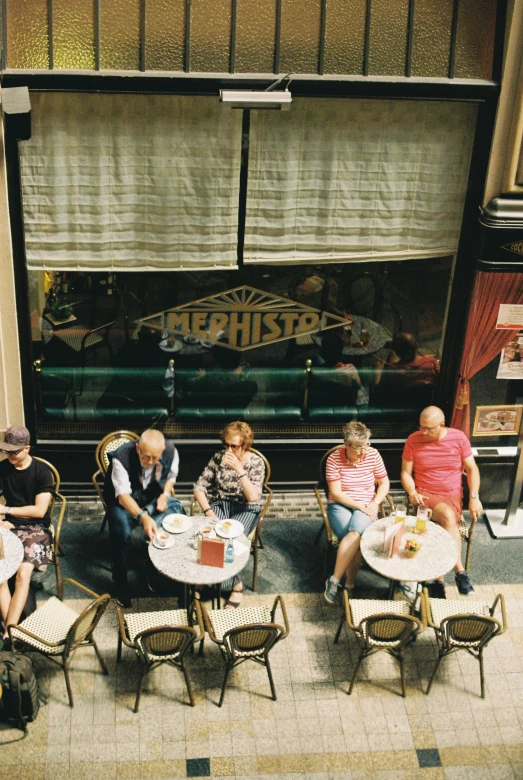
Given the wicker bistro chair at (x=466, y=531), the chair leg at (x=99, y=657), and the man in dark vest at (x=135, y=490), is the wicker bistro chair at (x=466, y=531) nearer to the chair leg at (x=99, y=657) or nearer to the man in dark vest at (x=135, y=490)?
the man in dark vest at (x=135, y=490)

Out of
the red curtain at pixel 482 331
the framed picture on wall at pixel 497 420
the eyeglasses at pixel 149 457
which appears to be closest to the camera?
the eyeglasses at pixel 149 457

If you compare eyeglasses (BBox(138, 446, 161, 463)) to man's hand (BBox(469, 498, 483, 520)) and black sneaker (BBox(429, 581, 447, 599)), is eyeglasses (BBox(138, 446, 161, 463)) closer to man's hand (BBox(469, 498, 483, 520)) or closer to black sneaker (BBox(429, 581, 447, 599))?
black sneaker (BBox(429, 581, 447, 599))

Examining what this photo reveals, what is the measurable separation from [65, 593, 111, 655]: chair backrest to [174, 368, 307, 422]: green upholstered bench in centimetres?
290

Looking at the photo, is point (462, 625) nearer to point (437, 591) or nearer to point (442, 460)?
point (437, 591)

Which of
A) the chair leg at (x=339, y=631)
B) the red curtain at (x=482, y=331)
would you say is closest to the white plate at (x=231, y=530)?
the chair leg at (x=339, y=631)

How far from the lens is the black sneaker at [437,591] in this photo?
28.9 ft

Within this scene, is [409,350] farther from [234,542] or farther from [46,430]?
[46,430]

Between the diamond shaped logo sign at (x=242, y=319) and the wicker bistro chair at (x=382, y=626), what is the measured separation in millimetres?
2973

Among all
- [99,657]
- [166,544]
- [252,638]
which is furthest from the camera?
[166,544]

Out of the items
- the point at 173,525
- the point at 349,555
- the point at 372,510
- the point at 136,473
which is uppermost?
the point at 136,473

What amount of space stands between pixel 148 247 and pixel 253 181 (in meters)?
1.21

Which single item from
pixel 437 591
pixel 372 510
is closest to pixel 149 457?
pixel 372 510

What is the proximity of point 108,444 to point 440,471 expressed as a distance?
3.34 meters

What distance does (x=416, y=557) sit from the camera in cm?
810
